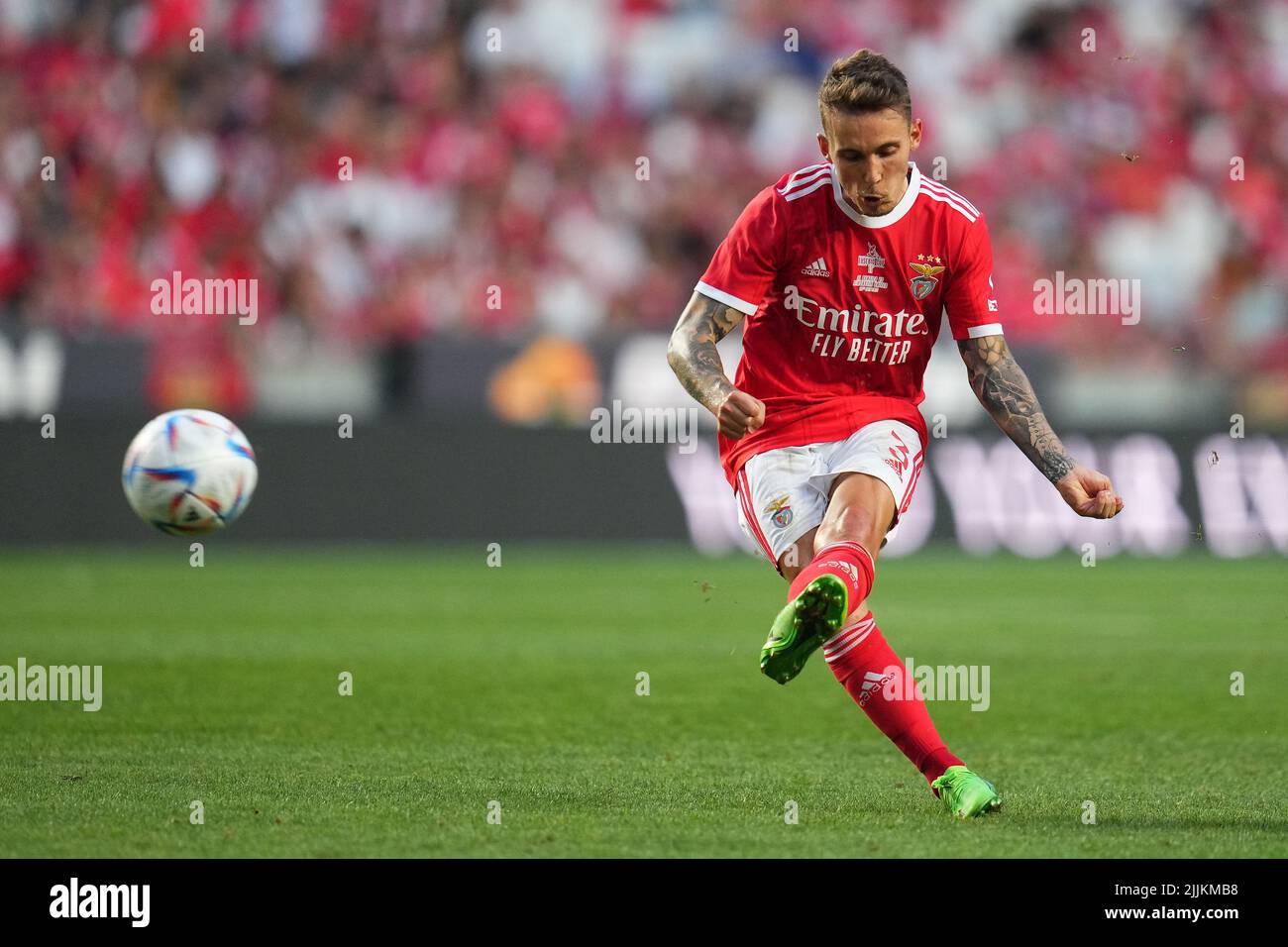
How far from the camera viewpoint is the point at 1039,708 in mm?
8016

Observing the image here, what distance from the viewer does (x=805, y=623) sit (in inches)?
195

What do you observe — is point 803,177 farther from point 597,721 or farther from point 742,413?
point 597,721

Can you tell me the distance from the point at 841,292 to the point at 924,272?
0.26m

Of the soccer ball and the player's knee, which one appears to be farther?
the soccer ball

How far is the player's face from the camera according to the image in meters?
5.23

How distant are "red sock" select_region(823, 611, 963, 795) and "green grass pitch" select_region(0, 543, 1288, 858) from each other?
23 cm
